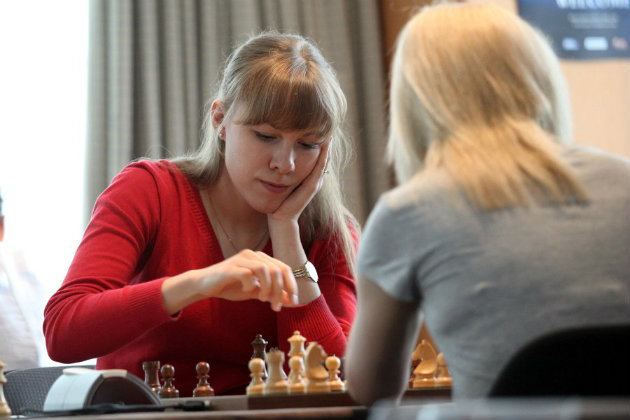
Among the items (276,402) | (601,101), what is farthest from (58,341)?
(601,101)

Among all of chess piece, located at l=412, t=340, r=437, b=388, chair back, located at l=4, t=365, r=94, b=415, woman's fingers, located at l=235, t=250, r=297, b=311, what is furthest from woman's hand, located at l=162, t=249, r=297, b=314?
chair back, located at l=4, t=365, r=94, b=415

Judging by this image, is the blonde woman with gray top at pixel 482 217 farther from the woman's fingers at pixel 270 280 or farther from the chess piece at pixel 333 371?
the woman's fingers at pixel 270 280

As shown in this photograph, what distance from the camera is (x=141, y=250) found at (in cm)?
212

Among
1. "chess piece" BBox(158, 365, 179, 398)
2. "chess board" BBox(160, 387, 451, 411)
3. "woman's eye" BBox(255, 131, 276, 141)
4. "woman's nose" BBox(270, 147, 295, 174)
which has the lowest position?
"chess piece" BBox(158, 365, 179, 398)

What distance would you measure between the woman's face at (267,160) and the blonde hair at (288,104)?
25mm

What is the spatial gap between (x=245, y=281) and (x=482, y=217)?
1.93 feet

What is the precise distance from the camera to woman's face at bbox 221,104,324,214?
6.92 ft

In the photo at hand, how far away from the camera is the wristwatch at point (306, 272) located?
2.18 metres

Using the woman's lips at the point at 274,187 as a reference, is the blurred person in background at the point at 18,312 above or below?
below

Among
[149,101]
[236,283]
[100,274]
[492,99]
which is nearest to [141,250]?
[100,274]

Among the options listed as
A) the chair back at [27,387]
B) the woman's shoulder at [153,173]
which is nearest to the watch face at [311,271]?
the woman's shoulder at [153,173]

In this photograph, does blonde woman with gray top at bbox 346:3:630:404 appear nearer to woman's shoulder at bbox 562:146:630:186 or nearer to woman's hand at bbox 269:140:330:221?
woman's shoulder at bbox 562:146:630:186

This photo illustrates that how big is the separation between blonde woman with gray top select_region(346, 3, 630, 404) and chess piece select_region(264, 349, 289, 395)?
17 centimetres

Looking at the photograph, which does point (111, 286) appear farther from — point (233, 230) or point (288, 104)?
point (288, 104)
